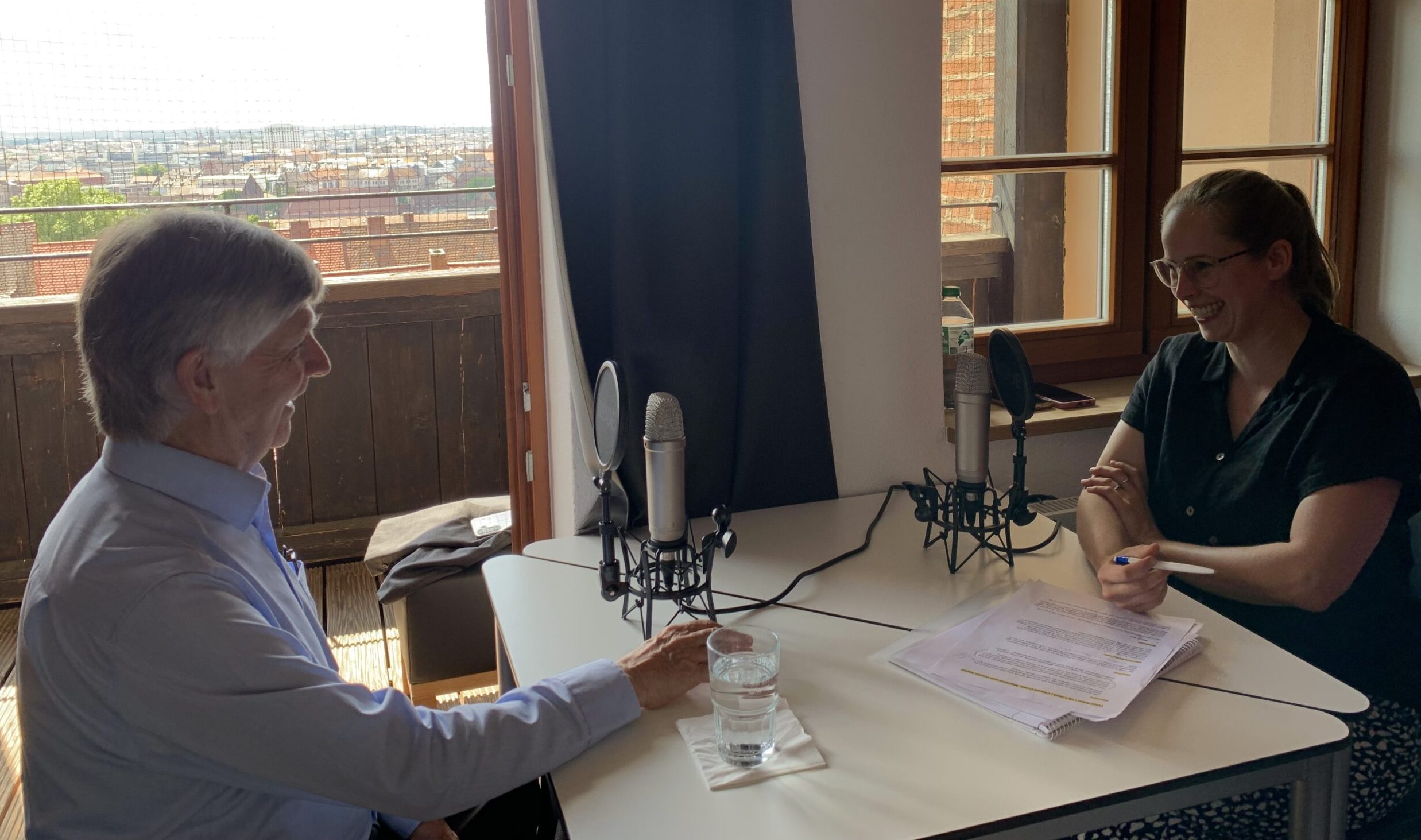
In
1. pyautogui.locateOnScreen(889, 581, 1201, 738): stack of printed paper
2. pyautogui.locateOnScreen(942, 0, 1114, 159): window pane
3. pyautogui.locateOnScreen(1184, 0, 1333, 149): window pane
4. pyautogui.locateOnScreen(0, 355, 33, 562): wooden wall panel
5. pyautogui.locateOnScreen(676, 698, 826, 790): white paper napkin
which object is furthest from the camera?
pyautogui.locateOnScreen(0, 355, 33, 562): wooden wall panel

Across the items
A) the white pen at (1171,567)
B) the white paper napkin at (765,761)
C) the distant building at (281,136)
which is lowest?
the white paper napkin at (765,761)

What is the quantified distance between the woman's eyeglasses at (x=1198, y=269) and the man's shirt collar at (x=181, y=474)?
4.81 ft

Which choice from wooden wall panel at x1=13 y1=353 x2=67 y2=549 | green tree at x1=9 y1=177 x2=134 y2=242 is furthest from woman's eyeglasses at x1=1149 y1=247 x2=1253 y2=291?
wooden wall panel at x1=13 y1=353 x2=67 y2=549

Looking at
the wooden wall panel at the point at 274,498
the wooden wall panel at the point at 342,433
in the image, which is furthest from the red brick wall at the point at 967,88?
the wooden wall panel at the point at 274,498

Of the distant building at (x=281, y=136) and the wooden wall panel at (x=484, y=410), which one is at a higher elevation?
the distant building at (x=281, y=136)

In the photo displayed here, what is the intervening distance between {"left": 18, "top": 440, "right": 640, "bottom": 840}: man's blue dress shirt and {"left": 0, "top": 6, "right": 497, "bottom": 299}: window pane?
254 centimetres

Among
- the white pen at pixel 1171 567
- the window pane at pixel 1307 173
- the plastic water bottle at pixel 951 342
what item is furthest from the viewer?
the window pane at pixel 1307 173

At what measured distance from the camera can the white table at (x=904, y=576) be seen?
1396 mm

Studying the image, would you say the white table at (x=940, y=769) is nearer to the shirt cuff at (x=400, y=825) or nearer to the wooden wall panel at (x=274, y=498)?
the shirt cuff at (x=400, y=825)

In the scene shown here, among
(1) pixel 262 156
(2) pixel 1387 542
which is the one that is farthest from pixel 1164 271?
→ (1) pixel 262 156

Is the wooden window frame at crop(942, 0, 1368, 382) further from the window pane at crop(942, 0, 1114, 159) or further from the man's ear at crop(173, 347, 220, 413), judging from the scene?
the man's ear at crop(173, 347, 220, 413)

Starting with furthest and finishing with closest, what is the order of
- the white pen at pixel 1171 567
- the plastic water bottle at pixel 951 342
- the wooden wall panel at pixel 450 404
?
the wooden wall panel at pixel 450 404 < the plastic water bottle at pixel 951 342 < the white pen at pixel 1171 567

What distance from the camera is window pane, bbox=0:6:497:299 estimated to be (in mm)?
3592

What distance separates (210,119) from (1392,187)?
3461mm
